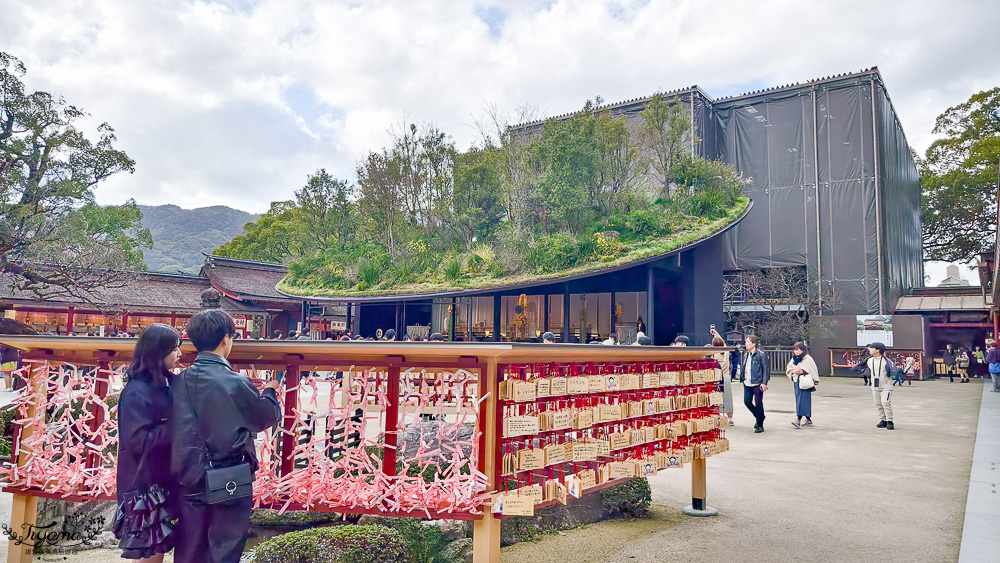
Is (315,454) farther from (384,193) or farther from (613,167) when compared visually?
(384,193)

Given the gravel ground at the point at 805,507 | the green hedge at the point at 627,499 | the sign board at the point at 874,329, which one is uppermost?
the sign board at the point at 874,329

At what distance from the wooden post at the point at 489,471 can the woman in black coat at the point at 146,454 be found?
1446 mm

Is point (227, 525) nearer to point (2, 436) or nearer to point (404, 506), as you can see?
point (404, 506)

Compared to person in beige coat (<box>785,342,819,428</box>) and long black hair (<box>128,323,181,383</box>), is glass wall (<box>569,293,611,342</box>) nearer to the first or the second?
person in beige coat (<box>785,342,819,428</box>)

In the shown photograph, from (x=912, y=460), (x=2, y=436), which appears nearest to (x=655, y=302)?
(x=912, y=460)

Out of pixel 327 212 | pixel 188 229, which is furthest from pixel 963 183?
pixel 188 229

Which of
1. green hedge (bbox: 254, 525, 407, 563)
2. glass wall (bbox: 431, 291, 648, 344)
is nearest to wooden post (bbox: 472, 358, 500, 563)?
green hedge (bbox: 254, 525, 407, 563)

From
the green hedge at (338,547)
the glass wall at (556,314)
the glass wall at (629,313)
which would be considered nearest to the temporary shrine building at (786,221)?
the glass wall at (556,314)

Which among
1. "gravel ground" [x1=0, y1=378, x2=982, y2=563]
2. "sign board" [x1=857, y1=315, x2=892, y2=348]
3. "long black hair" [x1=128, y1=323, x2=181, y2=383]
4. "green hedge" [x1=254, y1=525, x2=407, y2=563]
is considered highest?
"sign board" [x1=857, y1=315, x2=892, y2=348]

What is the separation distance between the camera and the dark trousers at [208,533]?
101 inches

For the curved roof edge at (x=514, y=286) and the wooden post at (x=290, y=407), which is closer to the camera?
the wooden post at (x=290, y=407)

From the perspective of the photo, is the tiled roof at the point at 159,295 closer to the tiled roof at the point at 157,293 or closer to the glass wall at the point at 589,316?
the tiled roof at the point at 157,293

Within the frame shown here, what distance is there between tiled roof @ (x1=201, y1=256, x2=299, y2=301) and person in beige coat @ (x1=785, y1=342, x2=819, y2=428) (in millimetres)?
21849

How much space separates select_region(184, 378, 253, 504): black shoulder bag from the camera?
251cm
